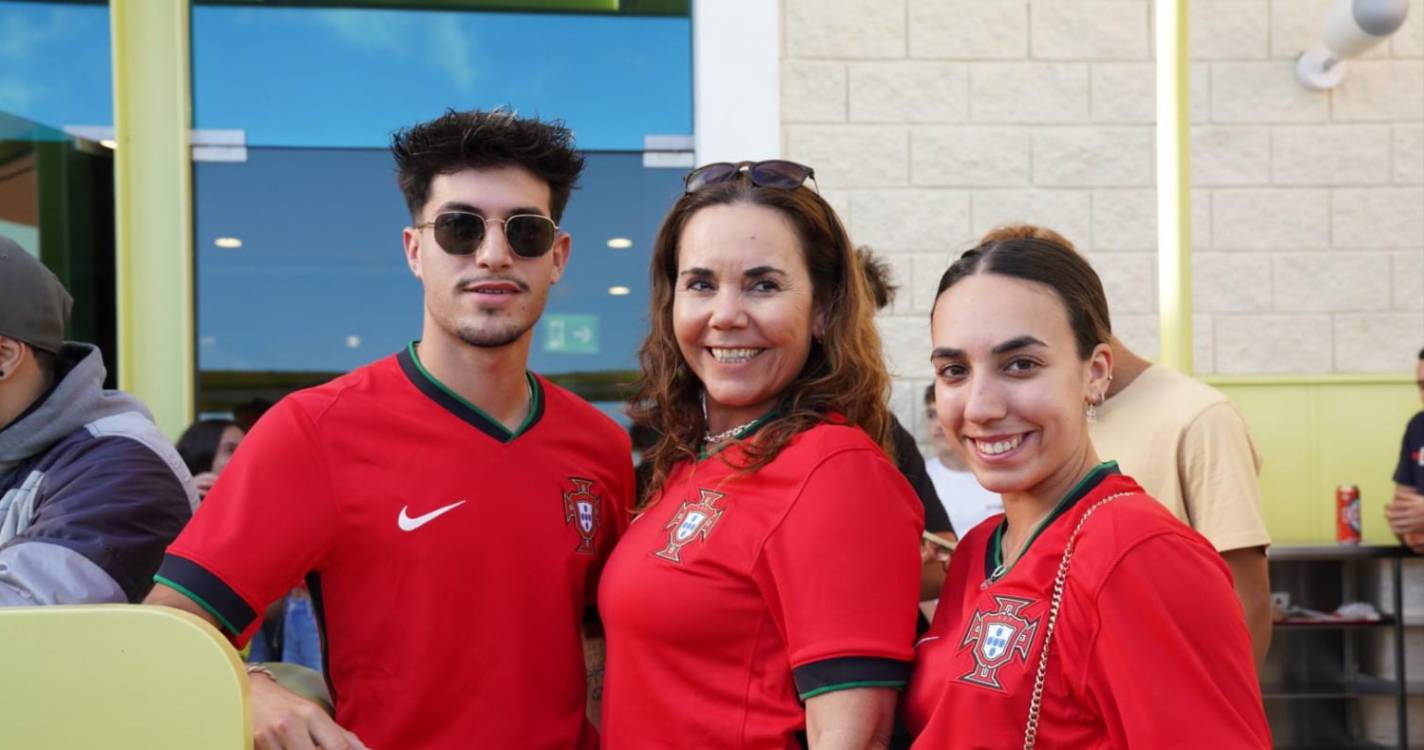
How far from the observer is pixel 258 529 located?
6.48ft

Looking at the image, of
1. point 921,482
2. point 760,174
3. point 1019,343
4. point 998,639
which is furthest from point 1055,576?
point 921,482

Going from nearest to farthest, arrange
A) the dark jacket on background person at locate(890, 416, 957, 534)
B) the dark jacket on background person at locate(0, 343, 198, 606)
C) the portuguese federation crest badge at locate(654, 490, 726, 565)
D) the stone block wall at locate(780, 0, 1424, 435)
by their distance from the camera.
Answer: the dark jacket on background person at locate(0, 343, 198, 606), the portuguese federation crest badge at locate(654, 490, 726, 565), the dark jacket on background person at locate(890, 416, 957, 534), the stone block wall at locate(780, 0, 1424, 435)

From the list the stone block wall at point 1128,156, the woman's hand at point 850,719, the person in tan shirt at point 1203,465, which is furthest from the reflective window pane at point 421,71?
the woman's hand at point 850,719

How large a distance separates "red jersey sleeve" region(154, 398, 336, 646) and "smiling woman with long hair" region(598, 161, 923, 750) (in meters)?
0.50

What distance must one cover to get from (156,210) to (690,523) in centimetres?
370

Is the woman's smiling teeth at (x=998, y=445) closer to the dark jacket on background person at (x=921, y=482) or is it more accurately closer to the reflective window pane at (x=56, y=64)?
the dark jacket on background person at (x=921, y=482)

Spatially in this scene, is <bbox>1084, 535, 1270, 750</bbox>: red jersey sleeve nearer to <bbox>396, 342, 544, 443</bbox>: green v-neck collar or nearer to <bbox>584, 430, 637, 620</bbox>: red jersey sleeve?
<bbox>584, 430, 637, 620</bbox>: red jersey sleeve

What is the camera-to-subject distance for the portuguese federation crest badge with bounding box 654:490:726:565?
1.99m

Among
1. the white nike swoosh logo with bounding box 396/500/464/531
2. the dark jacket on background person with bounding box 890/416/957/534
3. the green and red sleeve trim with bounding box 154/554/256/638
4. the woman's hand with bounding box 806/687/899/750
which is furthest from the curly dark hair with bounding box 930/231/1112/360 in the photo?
the dark jacket on background person with bounding box 890/416/957/534

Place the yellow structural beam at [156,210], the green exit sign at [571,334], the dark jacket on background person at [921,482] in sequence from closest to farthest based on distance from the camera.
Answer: the dark jacket on background person at [921,482]
the yellow structural beam at [156,210]
the green exit sign at [571,334]

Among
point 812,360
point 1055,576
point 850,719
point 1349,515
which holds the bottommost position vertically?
point 1349,515

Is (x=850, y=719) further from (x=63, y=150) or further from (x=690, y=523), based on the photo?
(x=63, y=150)

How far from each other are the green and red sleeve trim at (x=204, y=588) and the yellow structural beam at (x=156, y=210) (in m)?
3.22

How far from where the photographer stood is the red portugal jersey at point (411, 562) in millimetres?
2008
